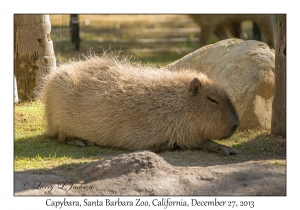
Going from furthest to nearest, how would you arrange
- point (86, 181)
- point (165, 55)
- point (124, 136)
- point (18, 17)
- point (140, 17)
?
point (140, 17) → point (165, 55) → point (18, 17) → point (124, 136) → point (86, 181)

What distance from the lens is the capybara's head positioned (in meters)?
6.28

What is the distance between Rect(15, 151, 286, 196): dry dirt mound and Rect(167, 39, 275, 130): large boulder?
2.22 meters

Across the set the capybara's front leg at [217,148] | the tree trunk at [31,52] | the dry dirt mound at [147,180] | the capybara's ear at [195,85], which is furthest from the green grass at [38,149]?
the capybara's ear at [195,85]

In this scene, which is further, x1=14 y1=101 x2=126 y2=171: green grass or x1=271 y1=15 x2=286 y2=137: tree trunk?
x1=271 y1=15 x2=286 y2=137: tree trunk

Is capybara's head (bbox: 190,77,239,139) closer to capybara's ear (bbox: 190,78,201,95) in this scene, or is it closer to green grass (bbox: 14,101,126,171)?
capybara's ear (bbox: 190,78,201,95)

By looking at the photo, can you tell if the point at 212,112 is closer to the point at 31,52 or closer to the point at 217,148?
the point at 217,148

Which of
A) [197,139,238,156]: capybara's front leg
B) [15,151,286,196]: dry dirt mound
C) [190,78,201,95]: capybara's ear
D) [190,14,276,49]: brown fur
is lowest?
[15,151,286,196]: dry dirt mound

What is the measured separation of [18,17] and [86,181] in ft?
14.4

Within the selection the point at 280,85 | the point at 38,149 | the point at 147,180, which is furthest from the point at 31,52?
the point at 147,180

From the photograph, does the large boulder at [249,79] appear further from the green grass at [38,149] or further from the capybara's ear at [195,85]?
the green grass at [38,149]

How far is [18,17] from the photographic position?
839 centimetres

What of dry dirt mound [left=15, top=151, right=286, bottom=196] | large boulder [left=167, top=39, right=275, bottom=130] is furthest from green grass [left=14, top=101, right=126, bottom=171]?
large boulder [left=167, top=39, right=275, bottom=130]

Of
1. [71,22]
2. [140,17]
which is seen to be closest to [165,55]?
[140,17]
